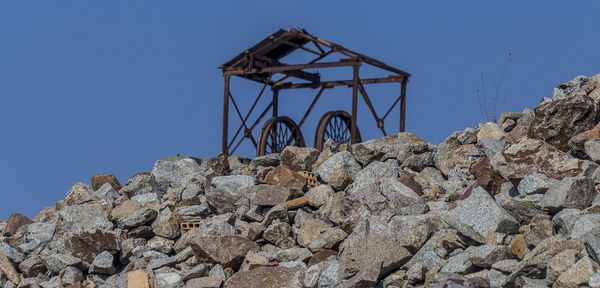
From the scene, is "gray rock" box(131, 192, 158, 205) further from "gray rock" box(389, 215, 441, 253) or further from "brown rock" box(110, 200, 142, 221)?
"gray rock" box(389, 215, 441, 253)

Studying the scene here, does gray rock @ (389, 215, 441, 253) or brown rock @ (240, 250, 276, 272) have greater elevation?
gray rock @ (389, 215, 441, 253)

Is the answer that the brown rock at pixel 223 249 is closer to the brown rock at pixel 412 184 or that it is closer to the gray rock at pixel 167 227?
the gray rock at pixel 167 227

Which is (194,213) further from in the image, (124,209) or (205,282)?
(205,282)

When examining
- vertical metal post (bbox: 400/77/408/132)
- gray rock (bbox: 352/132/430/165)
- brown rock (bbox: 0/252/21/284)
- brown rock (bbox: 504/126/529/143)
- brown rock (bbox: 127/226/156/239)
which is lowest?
brown rock (bbox: 0/252/21/284)

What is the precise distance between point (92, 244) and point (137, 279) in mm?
1443

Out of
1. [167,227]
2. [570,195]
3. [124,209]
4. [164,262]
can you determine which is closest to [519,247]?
[570,195]

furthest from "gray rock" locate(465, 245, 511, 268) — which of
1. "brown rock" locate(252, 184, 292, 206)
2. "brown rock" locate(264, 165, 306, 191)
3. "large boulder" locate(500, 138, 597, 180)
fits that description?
"brown rock" locate(264, 165, 306, 191)

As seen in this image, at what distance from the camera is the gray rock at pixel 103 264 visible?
37.1ft

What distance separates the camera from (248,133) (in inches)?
653

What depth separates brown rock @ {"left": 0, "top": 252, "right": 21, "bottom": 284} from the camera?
12.3m

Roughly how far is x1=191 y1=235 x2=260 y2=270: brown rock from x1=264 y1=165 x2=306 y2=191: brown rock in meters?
1.67

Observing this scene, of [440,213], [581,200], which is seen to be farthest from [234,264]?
[581,200]

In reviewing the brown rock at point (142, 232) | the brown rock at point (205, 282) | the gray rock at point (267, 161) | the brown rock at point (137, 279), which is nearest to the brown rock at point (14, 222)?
the brown rock at point (142, 232)

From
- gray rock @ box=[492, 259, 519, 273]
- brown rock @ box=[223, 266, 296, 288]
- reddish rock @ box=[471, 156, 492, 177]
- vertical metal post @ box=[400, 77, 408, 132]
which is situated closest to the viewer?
gray rock @ box=[492, 259, 519, 273]
